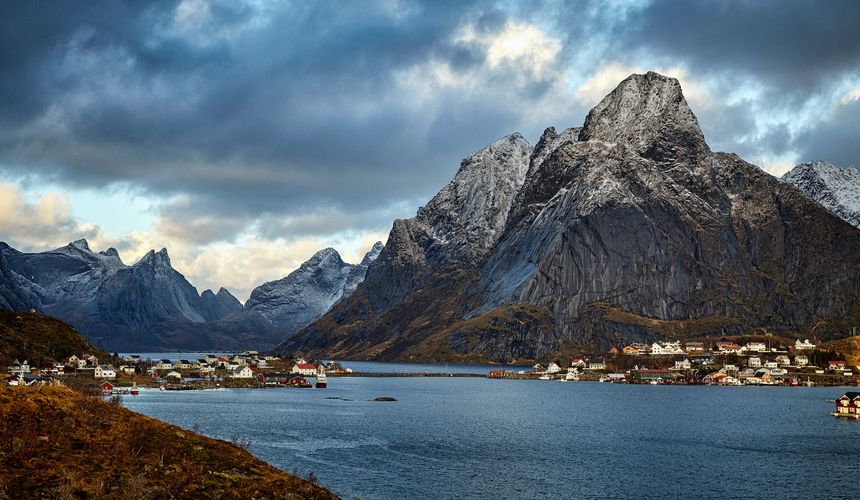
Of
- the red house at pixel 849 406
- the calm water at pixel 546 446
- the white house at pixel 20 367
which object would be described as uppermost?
the white house at pixel 20 367

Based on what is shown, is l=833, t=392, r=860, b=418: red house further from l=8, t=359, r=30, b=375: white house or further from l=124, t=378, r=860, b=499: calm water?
l=8, t=359, r=30, b=375: white house

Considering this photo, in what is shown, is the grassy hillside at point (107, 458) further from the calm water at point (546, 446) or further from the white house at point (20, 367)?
the white house at point (20, 367)

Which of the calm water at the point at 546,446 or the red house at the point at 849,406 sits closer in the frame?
the calm water at the point at 546,446

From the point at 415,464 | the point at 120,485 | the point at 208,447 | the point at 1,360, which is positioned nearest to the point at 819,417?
the point at 415,464

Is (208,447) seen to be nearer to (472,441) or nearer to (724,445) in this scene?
(472,441)

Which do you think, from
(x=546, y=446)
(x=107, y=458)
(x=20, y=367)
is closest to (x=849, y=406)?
(x=546, y=446)

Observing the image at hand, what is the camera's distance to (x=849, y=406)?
15938 cm

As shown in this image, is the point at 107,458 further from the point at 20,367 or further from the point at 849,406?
the point at 20,367

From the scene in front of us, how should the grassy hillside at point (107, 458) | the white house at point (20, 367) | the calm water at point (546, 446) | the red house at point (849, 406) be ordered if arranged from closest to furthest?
the grassy hillside at point (107, 458)
the calm water at point (546, 446)
the red house at point (849, 406)
the white house at point (20, 367)

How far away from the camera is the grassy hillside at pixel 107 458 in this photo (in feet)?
150

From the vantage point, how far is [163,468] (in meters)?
51.6

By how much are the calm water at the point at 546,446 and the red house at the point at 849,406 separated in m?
3.77

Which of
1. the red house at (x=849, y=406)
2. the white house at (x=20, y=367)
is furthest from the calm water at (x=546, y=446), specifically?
the white house at (x=20, y=367)

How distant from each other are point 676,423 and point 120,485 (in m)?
118
